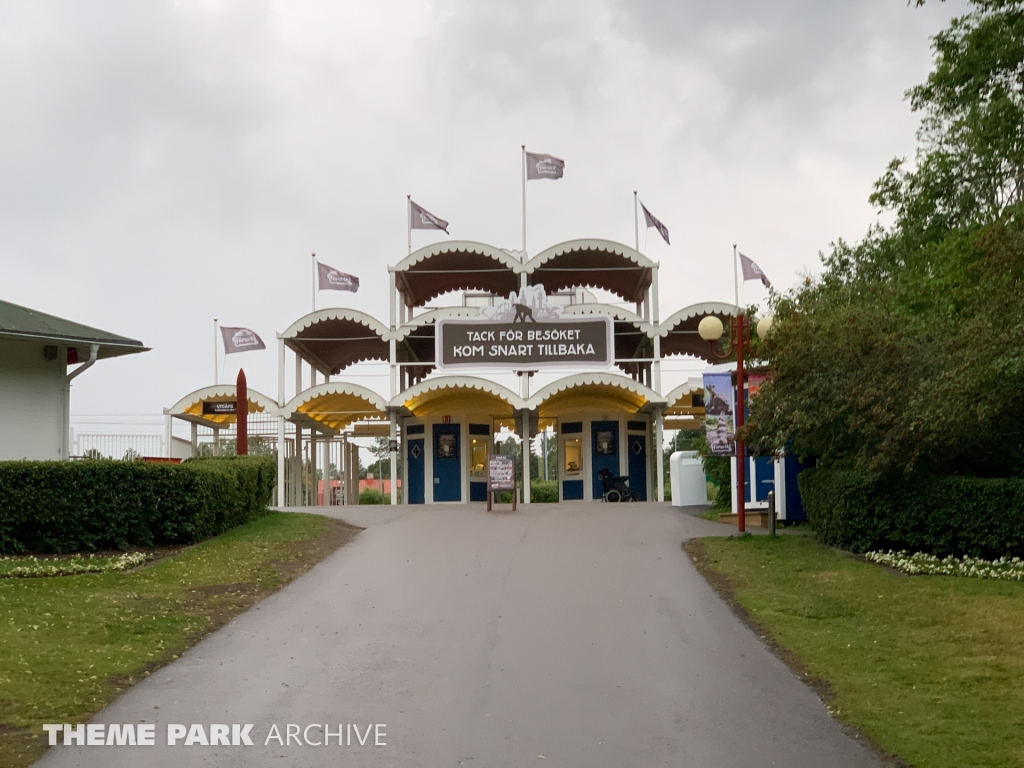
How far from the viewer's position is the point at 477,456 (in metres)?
35.4

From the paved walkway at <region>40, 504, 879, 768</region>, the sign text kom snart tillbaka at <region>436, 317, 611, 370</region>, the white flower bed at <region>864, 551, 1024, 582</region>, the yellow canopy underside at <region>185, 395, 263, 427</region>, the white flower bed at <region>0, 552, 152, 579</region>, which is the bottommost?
the paved walkway at <region>40, 504, 879, 768</region>

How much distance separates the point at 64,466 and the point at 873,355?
41.3 ft

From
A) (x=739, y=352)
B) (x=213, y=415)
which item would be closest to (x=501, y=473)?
(x=739, y=352)

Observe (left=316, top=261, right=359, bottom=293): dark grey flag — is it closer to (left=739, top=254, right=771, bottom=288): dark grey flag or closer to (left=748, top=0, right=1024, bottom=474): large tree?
(left=739, top=254, right=771, bottom=288): dark grey flag

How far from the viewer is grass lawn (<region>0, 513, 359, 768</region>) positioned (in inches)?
301

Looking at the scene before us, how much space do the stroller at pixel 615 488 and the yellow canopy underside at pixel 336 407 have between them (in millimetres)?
7943

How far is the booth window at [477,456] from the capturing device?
35094 millimetres

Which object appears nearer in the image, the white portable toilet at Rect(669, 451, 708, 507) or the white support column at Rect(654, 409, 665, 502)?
the white portable toilet at Rect(669, 451, 708, 507)

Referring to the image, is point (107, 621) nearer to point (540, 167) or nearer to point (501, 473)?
point (501, 473)

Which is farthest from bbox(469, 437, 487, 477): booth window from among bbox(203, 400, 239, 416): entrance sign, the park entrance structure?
bbox(203, 400, 239, 416): entrance sign

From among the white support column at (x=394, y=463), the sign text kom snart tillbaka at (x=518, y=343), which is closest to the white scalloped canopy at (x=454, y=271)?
the sign text kom snart tillbaka at (x=518, y=343)

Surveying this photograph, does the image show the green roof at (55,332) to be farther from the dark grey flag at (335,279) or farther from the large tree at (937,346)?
the dark grey flag at (335,279)

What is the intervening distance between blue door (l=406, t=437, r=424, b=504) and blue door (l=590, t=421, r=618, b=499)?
5.72 m

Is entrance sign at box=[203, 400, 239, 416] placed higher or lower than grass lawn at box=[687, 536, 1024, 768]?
higher
